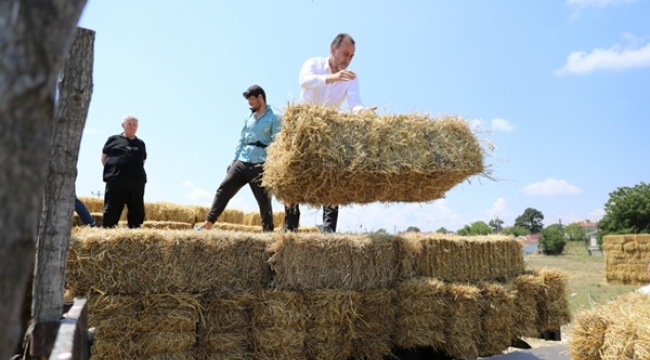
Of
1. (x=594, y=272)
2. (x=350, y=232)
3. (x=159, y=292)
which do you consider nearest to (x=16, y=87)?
(x=159, y=292)

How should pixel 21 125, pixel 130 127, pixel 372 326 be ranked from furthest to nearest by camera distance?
pixel 130 127
pixel 372 326
pixel 21 125

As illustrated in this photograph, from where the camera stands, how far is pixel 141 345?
3.76 m

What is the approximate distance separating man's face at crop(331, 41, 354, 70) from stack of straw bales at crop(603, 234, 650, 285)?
1626 cm

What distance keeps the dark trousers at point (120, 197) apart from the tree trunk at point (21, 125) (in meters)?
5.46

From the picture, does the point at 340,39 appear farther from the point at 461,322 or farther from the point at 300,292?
the point at 461,322

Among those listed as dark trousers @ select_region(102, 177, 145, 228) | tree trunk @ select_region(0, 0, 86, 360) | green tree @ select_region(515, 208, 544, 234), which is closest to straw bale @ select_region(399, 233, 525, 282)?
dark trousers @ select_region(102, 177, 145, 228)

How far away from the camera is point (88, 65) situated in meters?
2.55

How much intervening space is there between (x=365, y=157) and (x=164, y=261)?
1814mm

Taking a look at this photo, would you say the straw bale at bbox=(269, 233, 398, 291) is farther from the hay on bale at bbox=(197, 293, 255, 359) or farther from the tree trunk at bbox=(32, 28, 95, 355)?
the tree trunk at bbox=(32, 28, 95, 355)

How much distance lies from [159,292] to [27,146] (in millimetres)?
3368

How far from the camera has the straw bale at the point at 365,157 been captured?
4508 mm

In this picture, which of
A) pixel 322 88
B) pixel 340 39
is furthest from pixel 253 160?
pixel 340 39

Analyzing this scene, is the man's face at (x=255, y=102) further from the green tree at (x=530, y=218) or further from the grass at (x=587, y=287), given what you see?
the green tree at (x=530, y=218)

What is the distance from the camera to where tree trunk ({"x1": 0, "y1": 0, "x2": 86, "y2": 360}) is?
71 centimetres
